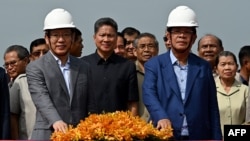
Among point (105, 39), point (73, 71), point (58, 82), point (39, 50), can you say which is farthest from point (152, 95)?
point (39, 50)

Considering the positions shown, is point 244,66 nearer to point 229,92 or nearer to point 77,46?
point 229,92

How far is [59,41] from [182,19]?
180 cm

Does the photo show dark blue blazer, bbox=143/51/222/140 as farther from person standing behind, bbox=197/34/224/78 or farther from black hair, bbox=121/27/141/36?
black hair, bbox=121/27/141/36

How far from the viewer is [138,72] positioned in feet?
51.0

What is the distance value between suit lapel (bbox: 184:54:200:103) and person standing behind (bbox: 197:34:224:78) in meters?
3.39

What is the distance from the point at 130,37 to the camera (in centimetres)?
1823

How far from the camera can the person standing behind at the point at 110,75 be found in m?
14.4

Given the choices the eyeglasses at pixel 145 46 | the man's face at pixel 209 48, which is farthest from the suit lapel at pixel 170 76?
the man's face at pixel 209 48

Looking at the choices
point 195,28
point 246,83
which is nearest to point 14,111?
point 195,28

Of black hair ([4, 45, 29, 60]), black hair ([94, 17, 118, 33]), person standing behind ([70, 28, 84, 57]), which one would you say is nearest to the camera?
black hair ([94, 17, 118, 33])

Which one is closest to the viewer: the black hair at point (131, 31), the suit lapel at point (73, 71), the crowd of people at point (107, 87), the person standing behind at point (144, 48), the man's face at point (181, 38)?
the crowd of people at point (107, 87)

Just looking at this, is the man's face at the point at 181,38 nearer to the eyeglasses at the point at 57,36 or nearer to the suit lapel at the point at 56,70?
the eyeglasses at the point at 57,36

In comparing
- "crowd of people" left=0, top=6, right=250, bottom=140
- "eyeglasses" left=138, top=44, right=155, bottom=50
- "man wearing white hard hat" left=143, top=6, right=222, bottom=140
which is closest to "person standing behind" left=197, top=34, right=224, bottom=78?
"eyeglasses" left=138, top=44, right=155, bottom=50

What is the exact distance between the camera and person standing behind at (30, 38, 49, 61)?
1636 centimetres
